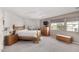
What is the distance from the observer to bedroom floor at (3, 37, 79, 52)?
6.19ft

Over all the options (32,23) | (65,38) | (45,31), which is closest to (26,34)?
(32,23)

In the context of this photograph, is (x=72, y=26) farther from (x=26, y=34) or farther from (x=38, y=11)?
(x=26, y=34)

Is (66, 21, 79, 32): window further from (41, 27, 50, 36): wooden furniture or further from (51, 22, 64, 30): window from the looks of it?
(41, 27, 50, 36): wooden furniture

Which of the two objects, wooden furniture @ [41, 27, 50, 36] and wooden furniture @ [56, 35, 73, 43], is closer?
wooden furniture @ [56, 35, 73, 43]

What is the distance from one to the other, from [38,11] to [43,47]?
2.80 ft

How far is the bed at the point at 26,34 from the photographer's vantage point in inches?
77.4

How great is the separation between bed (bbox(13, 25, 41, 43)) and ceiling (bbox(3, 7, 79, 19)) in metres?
0.31

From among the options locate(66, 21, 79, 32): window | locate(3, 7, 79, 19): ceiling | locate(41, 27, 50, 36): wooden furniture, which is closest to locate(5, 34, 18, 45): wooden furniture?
locate(3, 7, 79, 19): ceiling

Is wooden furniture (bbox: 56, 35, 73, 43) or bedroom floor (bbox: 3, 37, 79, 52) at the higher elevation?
wooden furniture (bbox: 56, 35, 73, 43)

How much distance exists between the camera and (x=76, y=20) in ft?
6.15

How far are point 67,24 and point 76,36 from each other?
336 mm
